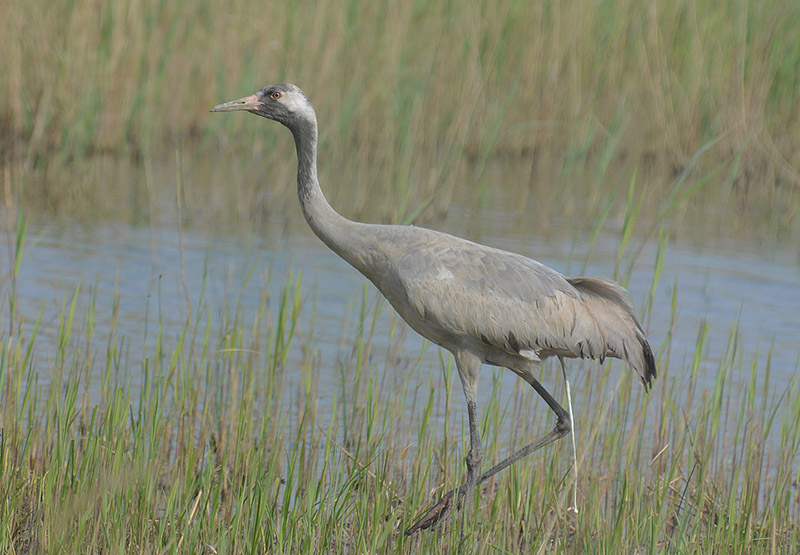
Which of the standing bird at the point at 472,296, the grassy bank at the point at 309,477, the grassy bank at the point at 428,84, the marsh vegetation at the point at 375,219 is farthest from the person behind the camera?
the grassy bank at the point at 428,84

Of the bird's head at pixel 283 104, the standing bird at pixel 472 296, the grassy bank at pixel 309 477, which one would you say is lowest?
the grassy bank at pixel 309 477

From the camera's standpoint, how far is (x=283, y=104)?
4535 mm

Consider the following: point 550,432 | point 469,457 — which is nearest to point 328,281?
point 550,432

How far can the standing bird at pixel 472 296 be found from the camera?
4.34 m


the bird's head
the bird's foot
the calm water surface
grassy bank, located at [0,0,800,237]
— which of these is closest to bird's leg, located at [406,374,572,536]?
the bird's foot

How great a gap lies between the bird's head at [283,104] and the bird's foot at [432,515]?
142cm

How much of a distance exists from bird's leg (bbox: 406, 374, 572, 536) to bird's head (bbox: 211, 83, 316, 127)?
1.25 meters

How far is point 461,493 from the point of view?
4234 mm

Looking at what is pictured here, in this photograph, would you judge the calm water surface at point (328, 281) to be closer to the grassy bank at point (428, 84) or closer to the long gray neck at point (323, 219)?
the grassy bank at point (428, 84)

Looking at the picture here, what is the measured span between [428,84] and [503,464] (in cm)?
627

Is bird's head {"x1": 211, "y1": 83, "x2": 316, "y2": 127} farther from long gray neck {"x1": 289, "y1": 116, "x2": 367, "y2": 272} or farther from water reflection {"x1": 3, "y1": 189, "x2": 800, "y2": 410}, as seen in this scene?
water reflection {"x1": 3, "y1": 189, "x2": 800, "y2": 410}

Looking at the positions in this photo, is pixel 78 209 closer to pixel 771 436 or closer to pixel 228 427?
pixel 228 427

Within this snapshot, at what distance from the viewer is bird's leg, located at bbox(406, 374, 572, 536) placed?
4008 mm

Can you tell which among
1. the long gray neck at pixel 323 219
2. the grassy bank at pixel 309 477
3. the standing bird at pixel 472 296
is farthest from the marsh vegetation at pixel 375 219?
the long gray neck at pixel 323 219
